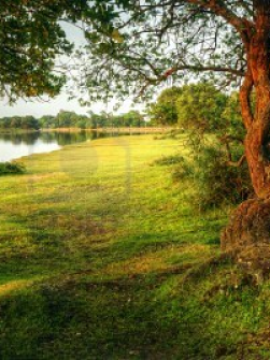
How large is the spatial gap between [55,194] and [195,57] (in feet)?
42.1

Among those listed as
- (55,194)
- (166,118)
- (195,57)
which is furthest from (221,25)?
(55,194)

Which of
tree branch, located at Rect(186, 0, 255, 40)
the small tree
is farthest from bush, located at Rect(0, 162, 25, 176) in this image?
tree branch, located at Rect(186, 0, 255, 40)

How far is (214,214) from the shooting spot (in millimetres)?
15953

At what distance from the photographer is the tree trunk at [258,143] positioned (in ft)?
29.9

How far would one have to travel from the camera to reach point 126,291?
836cm

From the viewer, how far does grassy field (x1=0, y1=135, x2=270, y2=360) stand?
6.29 meters

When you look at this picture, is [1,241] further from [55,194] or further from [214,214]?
[55,194]

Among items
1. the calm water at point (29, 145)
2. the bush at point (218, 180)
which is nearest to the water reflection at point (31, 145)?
the calm water at point (29, 145)

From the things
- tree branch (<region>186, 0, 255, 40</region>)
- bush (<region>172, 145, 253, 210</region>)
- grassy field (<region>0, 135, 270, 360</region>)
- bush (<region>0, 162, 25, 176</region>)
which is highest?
tree branch (<region>186, 0, 255, 40</region>)

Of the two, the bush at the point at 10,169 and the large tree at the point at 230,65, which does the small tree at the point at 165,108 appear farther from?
the bush at the point at 10,169

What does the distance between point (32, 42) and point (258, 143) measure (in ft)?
16.9

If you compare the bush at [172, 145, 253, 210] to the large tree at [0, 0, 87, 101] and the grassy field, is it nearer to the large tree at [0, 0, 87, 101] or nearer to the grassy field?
the grassy field

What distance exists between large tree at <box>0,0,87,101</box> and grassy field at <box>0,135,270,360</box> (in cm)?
443

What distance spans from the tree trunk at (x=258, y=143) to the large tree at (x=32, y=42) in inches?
154
